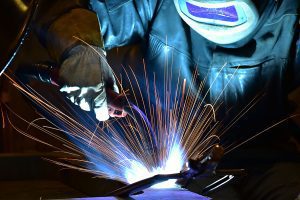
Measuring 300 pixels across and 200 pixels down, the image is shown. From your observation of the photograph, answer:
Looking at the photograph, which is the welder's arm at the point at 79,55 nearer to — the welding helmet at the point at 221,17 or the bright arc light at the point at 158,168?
the bright arc light at the point at 158,168

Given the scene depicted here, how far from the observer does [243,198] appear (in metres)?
2.40

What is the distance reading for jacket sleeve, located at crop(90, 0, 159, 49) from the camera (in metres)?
2.59

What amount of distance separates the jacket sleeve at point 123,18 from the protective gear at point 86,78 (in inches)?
14.6

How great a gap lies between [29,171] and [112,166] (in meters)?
1.04

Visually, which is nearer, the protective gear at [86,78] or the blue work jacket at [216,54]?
the protective gear at [86,78]

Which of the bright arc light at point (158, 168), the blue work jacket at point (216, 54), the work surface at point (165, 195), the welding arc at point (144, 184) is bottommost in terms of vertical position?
the bright arc light at point (158, 168)

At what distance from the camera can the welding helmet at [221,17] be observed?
2260 millimetres

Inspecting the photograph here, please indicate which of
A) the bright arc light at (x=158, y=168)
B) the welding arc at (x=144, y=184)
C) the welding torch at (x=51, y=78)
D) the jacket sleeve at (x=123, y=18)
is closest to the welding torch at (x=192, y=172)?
the welding arc at (x=144, y=184)

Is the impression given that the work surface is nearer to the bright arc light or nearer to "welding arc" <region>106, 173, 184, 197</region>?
"welding arc" <region>106, 173, 184, 197</region>

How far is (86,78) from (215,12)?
28.0 inches

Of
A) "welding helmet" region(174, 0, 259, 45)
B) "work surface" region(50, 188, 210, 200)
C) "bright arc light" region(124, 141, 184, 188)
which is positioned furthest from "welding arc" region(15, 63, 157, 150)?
"work surface" region(50, 188, 210, 200)

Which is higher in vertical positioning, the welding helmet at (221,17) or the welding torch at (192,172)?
the welding helmet at (221,17)

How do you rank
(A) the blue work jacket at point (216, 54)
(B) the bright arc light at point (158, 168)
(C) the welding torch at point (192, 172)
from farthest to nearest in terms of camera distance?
(A) the blue work jacket at point (216, 54)
(B) the bright arc light at point (158, 168)
(C) the welding torch at point (192, 172)

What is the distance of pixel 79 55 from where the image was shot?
7.42 ft
